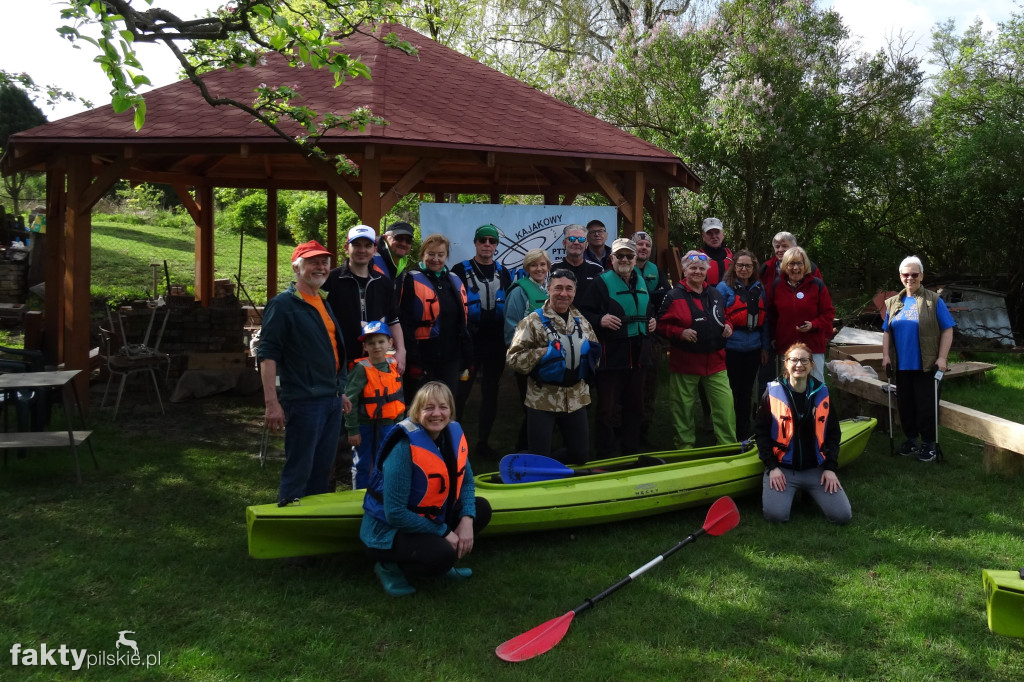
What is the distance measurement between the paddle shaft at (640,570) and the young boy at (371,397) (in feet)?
5.72

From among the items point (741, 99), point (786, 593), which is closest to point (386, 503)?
point (786, 593)

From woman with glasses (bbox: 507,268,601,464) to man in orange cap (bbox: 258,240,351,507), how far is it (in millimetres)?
1490

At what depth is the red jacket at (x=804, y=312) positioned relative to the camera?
696cm

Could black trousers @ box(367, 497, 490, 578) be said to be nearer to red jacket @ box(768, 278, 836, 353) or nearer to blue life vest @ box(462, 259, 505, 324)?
blue life vest @ box(462, 259, 505, 324)

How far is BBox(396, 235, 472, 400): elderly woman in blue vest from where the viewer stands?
6188mm

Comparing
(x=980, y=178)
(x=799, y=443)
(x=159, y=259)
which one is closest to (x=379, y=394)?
(x=799, y=443)

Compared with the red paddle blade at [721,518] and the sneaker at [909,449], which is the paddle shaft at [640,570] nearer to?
the red paddle blade at [721,518]

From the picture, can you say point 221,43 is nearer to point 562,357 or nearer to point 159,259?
point 562,357

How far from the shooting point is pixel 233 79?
952 centimetres

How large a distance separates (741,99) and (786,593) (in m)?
10.7

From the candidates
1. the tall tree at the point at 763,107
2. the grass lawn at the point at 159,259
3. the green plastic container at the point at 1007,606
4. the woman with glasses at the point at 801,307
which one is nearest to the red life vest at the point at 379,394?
the green plastic container at the point at 1007,606

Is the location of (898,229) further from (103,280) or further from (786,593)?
(103,280)

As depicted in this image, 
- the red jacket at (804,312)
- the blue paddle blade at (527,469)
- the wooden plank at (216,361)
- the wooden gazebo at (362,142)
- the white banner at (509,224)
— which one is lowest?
the blue paddle blade at (527,469)

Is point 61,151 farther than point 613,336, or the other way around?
point 61,151
